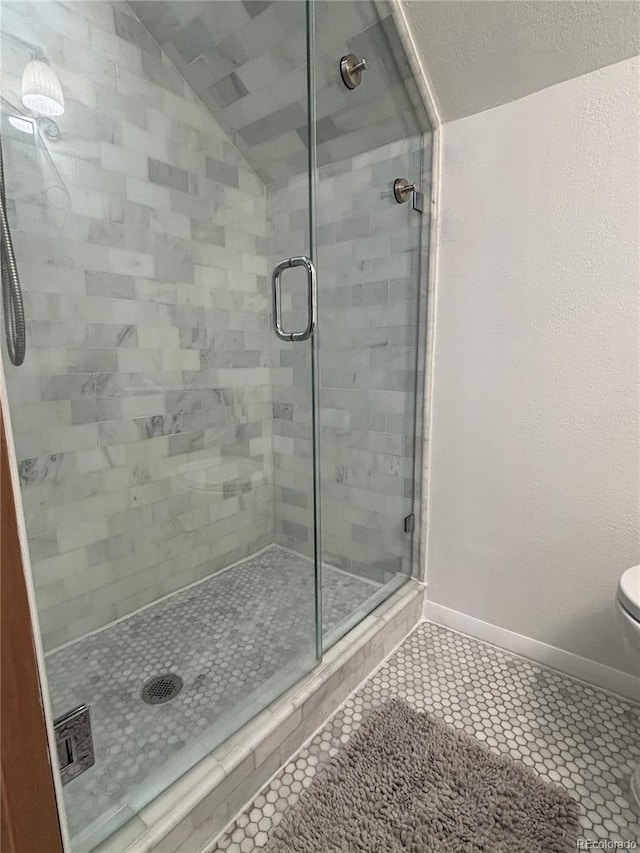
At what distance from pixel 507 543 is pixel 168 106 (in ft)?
6.80

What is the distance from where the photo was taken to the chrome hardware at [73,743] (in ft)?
2.65

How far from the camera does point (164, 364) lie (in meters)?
1.78

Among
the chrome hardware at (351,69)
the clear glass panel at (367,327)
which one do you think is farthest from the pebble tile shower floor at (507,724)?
the chrome hardware at (351,69)

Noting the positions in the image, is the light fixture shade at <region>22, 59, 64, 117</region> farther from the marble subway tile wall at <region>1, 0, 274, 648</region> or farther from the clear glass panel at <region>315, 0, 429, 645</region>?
the clear glass panel at <region>315, 0, 429, 645</region>

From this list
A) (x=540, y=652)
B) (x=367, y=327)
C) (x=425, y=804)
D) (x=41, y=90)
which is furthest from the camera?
(x=367, y=327)

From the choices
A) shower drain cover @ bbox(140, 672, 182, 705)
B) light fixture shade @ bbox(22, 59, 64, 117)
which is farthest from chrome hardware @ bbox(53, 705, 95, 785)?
light fixture shade @ bbox(22, 59, 64, 117)

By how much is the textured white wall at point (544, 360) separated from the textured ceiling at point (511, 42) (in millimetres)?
50

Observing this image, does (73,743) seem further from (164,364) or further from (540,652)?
(540,652)

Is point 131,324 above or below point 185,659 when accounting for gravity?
above

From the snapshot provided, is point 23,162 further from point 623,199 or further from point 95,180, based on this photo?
point 623,199

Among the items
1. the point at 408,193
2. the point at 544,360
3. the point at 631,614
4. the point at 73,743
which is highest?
the point at 408,193

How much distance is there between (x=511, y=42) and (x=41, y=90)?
142 cm

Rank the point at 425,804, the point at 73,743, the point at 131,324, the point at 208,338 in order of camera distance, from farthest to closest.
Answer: the point at 208,338 < the point at 131,324 < the point at 425,804 < the point at 73,743

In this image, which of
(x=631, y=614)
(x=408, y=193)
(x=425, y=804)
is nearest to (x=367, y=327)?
(x=408, y=193)
